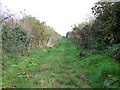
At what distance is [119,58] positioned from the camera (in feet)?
38.7

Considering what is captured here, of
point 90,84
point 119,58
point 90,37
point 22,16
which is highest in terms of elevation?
point 22,16

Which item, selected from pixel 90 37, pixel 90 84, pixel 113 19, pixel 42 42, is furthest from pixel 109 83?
pixel 42 42

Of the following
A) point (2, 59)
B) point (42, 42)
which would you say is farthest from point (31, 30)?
point (2, 59)

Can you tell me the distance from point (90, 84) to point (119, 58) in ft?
10.4

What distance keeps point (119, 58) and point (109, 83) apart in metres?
3.31

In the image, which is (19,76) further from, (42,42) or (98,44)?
(42,42)

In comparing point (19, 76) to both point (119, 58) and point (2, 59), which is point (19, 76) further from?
point (119, 58)

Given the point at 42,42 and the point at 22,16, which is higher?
the point at 22,16

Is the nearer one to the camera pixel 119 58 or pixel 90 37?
pixel 119 58

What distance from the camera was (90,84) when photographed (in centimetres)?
925

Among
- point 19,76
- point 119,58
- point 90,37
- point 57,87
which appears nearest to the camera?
point 57,87

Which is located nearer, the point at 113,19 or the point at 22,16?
the point at 113,19

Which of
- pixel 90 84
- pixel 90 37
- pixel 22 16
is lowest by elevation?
pixel 90 84

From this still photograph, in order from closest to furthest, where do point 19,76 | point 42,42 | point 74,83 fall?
point 74,83 < point 19,76 < point 42,42
